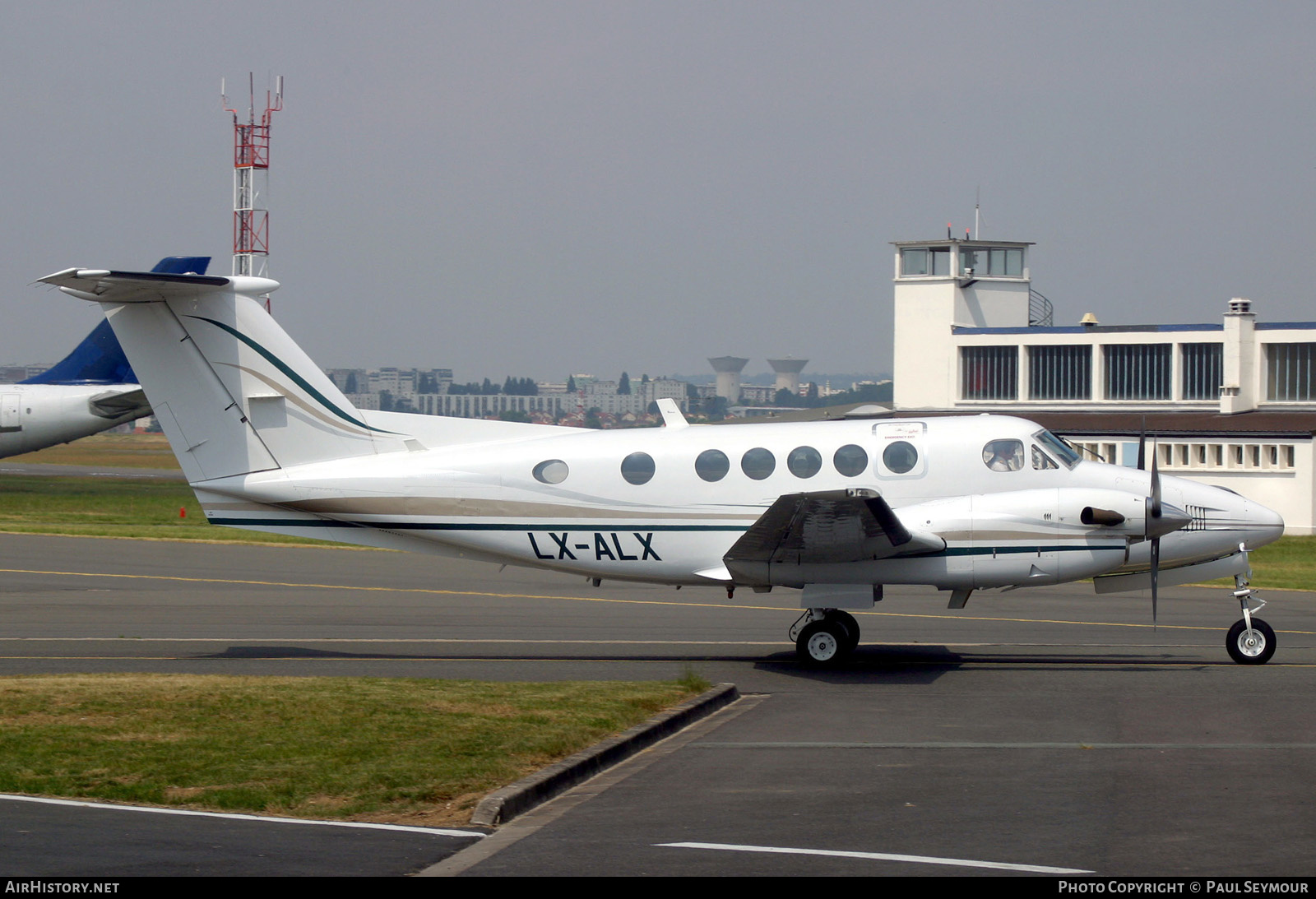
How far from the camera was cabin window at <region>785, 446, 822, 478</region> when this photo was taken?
1521 cm

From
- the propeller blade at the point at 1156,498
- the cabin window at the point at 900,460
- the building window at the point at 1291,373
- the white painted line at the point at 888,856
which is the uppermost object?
the building window at the point at 1291,373

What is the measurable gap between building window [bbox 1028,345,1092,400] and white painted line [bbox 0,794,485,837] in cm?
4541

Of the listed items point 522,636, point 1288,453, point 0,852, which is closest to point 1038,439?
point 522,636

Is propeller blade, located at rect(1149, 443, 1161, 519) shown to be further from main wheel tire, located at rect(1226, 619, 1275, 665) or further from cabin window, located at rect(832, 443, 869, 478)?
cabin window, located at rect(832, 443, 869, 478)

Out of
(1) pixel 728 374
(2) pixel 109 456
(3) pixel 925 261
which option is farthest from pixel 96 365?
(1) pixel 728 374

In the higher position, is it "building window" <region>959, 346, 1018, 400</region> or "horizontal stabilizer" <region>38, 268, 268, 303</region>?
"building window" <region>959, 346, 1018, 400</region>

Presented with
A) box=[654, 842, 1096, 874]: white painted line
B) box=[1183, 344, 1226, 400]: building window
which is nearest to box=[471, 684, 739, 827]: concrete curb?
box=[654, 842, 1096, 874]: white painted line

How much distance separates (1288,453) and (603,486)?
32612 millimetres

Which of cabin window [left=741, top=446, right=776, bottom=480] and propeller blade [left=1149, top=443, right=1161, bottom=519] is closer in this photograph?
propeller blade [left=1149, top=443, right=1161, bottom=519]

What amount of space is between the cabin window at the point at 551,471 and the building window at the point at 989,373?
38.4 m

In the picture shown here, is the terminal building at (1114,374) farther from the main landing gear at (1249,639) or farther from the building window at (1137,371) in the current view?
the main landing gear at (1249,639)

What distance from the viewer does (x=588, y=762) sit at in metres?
9.79

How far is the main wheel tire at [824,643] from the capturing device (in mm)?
15180

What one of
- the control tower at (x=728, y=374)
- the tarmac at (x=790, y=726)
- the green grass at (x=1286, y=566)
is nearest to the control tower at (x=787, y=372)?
the control tower at (x=728, y=374)
